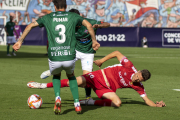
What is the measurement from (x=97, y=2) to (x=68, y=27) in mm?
43255

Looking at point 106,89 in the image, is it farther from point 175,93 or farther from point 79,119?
point 175,93

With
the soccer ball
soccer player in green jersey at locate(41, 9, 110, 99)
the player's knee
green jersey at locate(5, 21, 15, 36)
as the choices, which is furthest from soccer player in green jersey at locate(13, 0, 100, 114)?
green jersey at locate(5, 21, 15, 36)

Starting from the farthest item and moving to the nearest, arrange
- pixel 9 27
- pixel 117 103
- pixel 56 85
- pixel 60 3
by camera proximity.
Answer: pixel 9 27
pixel 117 103
pixel 56 85
pixel 60 3

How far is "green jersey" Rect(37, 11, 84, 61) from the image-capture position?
559cm

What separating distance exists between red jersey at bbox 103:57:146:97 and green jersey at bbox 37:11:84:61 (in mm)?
1411

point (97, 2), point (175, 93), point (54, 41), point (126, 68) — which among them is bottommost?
point (175, 93)

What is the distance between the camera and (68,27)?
18.5 feet

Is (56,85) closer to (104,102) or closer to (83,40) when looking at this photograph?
(104,102)

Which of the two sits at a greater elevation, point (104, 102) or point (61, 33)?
point (61, 33)

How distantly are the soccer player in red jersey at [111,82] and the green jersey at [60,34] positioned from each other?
1.17m

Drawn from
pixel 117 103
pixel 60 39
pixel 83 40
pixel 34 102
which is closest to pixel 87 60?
pixel 83 40

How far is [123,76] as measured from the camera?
263 inches

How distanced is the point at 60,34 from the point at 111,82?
175 cm

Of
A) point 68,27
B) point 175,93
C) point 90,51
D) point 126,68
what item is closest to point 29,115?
point 68,27
